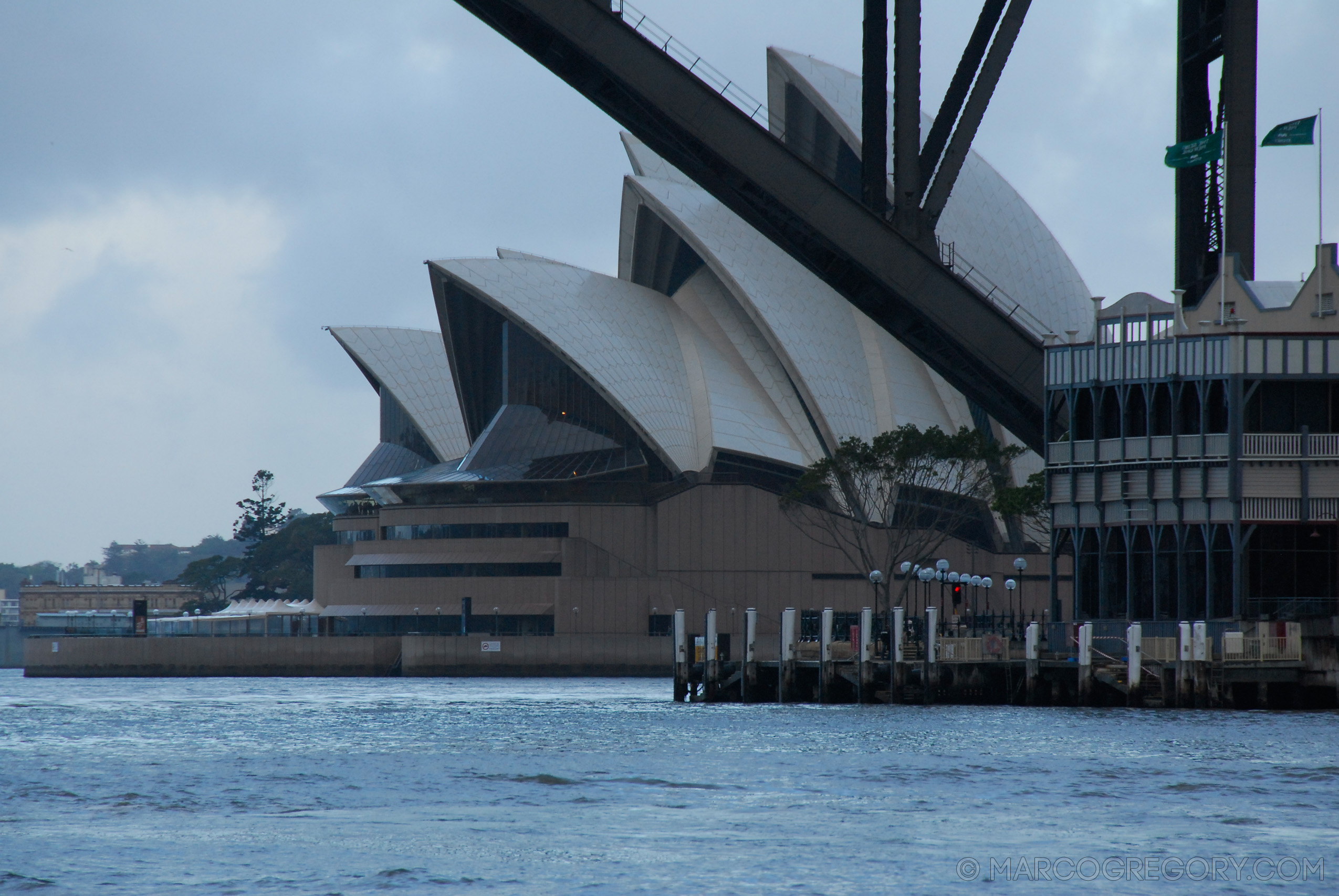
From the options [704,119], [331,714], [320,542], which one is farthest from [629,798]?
[320,542]

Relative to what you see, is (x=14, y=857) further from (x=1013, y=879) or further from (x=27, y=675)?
(x=27, y=675)

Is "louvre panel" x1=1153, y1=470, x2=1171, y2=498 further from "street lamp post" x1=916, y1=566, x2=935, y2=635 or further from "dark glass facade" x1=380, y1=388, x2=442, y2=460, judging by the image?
"dark glass facade" x1=380, y1=388, x2=442, y2=460

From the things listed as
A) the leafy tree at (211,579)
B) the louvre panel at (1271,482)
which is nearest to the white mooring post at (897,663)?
the louvre panel at (1271,482)

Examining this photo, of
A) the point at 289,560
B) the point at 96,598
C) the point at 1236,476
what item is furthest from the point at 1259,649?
the point at 96,598

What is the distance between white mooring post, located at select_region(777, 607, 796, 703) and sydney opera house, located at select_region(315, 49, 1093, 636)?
108ft

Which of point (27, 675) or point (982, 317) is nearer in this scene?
point (982, 317)

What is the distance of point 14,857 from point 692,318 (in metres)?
66.5

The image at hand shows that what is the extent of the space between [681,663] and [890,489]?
73.9 feet

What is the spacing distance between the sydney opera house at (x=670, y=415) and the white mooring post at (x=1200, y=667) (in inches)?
1653

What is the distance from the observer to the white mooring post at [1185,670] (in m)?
37.6

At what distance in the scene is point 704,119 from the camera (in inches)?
1614

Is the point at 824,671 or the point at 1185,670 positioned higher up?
the point at 1185,670

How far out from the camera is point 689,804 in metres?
25.6

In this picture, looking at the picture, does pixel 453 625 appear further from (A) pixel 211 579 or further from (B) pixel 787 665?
(A) pixel 211 579
